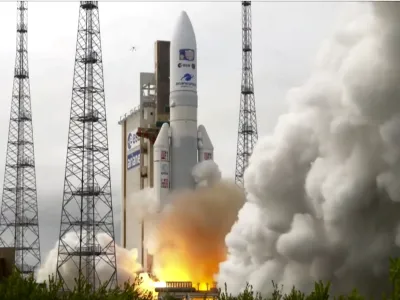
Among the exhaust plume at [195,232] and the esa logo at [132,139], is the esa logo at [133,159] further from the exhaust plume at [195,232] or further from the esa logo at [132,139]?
the exhaust plume at [195,232]

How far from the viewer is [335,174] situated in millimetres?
42469

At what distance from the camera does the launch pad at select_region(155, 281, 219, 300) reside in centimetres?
5416

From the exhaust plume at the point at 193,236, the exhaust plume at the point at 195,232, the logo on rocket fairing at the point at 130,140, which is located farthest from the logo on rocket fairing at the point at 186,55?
the logo on rocket fairing at the point at 130,140

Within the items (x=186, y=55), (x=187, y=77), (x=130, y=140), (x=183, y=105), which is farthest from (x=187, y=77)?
(x=130, y=140)

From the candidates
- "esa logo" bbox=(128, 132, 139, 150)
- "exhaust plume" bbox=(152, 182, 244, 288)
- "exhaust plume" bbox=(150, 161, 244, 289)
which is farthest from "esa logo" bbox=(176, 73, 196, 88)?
"esa logo" bbox=(128, 132, 139, 150)

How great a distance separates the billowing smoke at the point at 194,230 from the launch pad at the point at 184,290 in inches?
43.5

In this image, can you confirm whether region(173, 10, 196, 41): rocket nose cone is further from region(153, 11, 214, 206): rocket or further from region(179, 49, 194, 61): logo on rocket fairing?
region(179, 49, 194, 61): logo on rocket fairing

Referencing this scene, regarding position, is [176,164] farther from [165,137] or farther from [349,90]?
[349,90]

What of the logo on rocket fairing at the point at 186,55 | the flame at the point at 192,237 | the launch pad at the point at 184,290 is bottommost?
the launch pad at the point at 184,290

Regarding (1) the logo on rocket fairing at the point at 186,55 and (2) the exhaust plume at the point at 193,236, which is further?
(1) the logo on rocket fairing at the point at 186,55

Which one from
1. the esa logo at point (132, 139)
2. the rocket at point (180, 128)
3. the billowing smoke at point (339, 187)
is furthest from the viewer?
the esa logo at point (132, 139)

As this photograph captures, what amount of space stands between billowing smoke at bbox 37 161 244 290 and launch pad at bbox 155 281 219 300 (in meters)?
1.10

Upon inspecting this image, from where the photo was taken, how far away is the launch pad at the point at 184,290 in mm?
54156

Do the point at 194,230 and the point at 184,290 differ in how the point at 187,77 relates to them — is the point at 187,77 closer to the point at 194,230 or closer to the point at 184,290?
the point at 194,230
